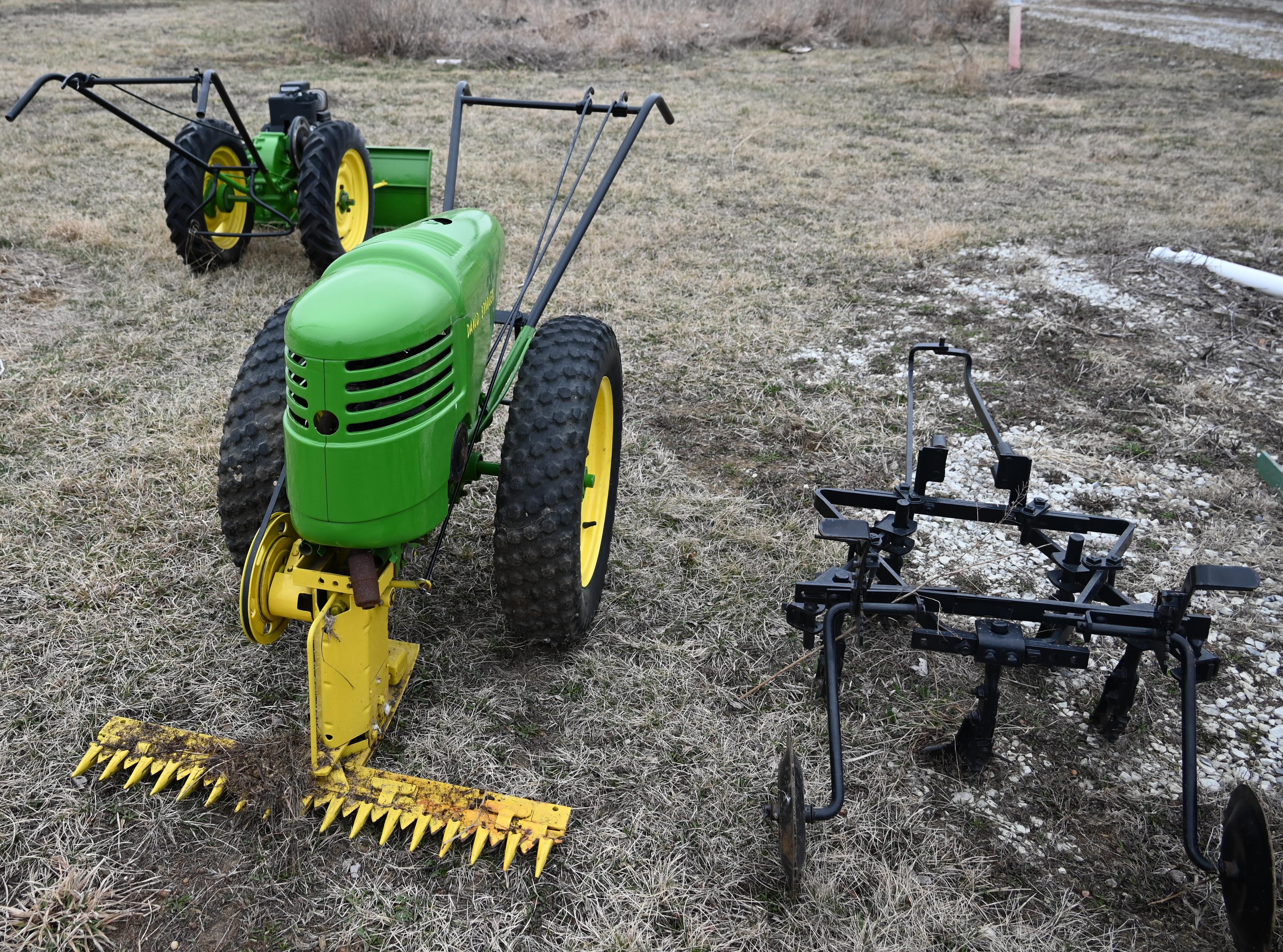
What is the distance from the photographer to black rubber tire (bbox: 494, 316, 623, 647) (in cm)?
244

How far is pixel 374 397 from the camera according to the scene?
1.99 metres

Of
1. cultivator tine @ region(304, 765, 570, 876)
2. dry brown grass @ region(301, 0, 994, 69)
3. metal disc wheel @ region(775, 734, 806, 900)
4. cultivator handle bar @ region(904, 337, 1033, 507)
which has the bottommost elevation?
cultivator tine @ region(304, 765, 570, 876)

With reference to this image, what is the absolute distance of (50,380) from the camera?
4.30 metres

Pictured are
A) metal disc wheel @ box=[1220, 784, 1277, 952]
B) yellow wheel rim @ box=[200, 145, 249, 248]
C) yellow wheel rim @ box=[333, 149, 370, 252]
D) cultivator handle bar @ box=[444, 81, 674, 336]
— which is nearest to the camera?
metal disc wheel @ box=[1220, 784, 1277, 952]

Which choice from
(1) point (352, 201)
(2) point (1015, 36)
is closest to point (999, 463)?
(1) point (352, 201)

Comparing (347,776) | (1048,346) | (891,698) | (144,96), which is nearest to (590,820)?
(347,776)

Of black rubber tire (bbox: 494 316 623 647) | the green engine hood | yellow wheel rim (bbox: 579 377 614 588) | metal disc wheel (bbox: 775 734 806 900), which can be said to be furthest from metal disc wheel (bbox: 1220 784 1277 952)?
the green engine hood

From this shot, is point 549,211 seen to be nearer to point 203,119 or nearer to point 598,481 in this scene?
point 598,481

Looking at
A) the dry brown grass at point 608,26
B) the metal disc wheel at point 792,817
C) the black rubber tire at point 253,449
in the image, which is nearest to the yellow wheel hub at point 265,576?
the black rubber tire at point 253,449

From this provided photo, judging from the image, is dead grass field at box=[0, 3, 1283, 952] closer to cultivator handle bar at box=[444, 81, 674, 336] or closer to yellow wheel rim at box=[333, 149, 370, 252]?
yellow wheel rim at box=[333, 149, 370, 252]

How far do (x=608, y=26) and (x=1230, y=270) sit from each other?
397 inches

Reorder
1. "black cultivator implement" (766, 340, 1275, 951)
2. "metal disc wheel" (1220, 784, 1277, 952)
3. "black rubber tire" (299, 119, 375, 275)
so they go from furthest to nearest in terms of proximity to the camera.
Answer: "black rubber tire" (299, 119, 375, 275) < "black cultivator implement" (766, 340, 1275, 951) < "metal disc wheel" (1220, 784, 1277, 952)

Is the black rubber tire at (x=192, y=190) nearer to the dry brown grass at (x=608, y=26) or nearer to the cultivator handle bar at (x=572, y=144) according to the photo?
the cultivator handle bar at (x=572, y=144)

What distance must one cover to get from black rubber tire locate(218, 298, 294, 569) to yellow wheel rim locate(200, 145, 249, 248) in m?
3.27
